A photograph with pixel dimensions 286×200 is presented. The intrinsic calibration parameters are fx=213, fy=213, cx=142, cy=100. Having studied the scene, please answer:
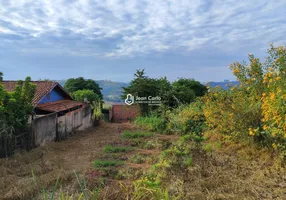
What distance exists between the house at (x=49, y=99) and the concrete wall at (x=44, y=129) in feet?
4.37

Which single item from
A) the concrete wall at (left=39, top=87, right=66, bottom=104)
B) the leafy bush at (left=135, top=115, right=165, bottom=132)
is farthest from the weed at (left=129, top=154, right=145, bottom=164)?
the concrete wall at (left=39, top=87, right=66, bottom=104)

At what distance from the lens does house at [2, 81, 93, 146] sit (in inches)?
262

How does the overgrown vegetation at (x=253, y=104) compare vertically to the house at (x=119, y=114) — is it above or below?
above

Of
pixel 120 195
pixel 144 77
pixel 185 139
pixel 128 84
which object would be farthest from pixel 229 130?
pixel 128 84

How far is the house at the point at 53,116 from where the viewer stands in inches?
262

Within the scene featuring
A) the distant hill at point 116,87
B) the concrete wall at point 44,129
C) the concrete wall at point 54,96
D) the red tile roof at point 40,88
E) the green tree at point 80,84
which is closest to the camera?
the distant hill at point 116,87

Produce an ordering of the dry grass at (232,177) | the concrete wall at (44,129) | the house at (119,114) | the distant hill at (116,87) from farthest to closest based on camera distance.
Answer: the house at (119,114) < the concrete wall at (44,129) < the distant hill at (116,87) < the dry grass at (232,177)

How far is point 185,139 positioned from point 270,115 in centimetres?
334

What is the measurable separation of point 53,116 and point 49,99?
12.7 feet

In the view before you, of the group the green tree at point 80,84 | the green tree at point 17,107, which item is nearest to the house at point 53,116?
the green tree at point 17,107

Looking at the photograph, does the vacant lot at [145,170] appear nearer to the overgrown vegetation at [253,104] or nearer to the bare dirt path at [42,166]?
the bare dirt path at [42,166]

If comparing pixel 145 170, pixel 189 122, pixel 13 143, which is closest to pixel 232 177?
pixel 145 170

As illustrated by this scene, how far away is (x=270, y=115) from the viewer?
149 inches

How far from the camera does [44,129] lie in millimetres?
6824
